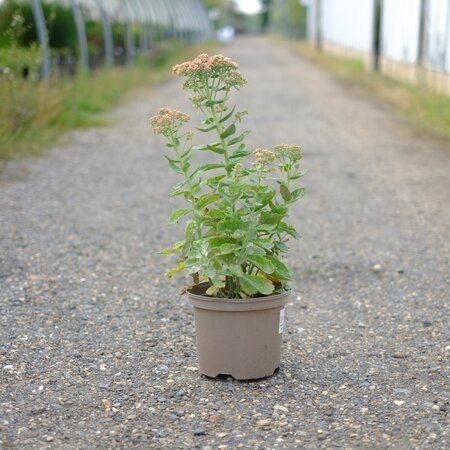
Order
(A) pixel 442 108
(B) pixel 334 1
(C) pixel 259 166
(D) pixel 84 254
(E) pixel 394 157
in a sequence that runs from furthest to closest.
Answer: (B) pixel 334 1
(A) pixel 442 108
(E) pixel 394 157
(D) pixel 84 254
(C) pixel 259 166

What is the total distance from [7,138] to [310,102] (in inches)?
309

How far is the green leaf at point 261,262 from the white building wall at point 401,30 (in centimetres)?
1390

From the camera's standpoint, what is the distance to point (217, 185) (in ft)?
11.1

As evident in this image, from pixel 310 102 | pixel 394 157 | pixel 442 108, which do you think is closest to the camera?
pixel 394 157

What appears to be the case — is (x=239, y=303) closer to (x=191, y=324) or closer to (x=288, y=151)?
(x=288, y=151)

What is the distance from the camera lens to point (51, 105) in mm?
10141

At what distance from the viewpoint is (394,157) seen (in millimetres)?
9281

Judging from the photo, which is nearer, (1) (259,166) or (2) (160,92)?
(1) (259,166)

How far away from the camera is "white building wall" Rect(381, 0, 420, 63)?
54.4ft

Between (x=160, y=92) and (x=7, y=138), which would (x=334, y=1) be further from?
(x=7, y=138)

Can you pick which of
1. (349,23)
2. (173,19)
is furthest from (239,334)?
(173,19)

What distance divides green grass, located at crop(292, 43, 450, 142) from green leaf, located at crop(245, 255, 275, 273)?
310 inches

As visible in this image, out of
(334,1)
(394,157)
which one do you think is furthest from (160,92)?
(334,1)

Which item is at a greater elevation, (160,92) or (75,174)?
(75,174)
